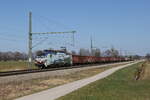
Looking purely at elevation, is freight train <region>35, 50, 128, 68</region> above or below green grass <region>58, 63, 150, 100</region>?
above

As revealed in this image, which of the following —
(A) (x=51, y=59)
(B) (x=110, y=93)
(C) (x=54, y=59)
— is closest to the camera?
(B) (x=110, y=93)

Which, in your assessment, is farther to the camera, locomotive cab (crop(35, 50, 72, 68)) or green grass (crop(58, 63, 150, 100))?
locomotive cab (crop(35, 50, 72, 68))

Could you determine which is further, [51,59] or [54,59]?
[54,59]

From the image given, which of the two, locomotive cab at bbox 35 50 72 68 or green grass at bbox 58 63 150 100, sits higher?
locomotive cab at bbox 35 50 72 68

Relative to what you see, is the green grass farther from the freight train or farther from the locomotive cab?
the freight train

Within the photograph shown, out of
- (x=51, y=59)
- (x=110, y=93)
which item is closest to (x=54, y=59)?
(x=51, y=59)

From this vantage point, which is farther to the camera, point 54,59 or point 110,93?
point 54,59

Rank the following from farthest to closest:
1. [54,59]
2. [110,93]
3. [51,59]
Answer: [54,59], [51,59], [110,93]

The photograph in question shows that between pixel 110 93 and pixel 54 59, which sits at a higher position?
pixel 54 59

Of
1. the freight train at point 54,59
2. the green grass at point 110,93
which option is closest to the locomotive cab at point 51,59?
the freight train at point 54,59

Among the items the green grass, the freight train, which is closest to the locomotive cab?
the freight train

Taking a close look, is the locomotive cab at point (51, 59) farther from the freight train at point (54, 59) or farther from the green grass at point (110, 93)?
the green grass at point (110, 93)

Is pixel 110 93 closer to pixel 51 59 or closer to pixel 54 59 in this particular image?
pixel 51 59

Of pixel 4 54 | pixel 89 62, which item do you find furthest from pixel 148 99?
pixel 4 54
